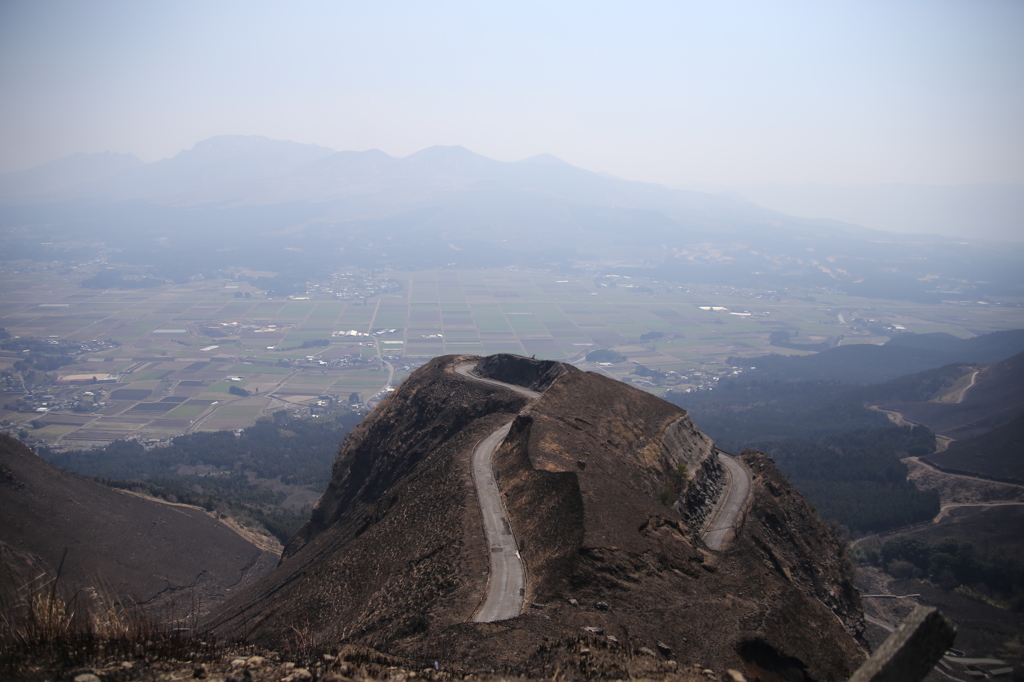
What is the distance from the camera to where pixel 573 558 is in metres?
22.7

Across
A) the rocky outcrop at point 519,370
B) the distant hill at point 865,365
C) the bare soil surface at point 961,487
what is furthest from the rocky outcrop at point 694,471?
the distant hill at point 865,365

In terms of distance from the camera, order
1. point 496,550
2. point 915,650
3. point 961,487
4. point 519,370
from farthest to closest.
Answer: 1. point 961,487
2. point 519,370
3. point 496,550
4. point 915,650

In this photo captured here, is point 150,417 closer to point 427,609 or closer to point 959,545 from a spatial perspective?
point 427,609

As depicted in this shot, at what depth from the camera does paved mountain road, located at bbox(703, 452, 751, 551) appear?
111 feet

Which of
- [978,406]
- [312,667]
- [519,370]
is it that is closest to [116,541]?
[519,370]

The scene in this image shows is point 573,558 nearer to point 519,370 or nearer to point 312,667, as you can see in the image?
point 312,667

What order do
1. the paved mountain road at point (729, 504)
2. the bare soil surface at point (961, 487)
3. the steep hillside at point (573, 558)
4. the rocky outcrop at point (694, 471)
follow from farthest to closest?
the bare soil surface at point (961, 487) < the rocky outcrop at point (694, 471) < the paved mountain road at point (729, 504) < the steep hillside at point (573, 558)

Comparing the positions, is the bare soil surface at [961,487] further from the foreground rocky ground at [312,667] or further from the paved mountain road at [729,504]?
the foreground rocky ground at [312,667]

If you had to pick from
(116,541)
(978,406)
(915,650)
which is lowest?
(978,406)

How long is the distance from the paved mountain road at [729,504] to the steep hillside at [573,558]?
0.48 m

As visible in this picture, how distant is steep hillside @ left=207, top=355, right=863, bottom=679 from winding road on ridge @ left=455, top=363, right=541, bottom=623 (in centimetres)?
37

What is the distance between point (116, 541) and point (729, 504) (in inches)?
1687

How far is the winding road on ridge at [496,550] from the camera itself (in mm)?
21188

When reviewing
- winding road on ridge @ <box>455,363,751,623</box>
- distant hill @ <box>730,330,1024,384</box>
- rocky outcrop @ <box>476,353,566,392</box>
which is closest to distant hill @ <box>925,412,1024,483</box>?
winding road on ridge @ <box>455,363,751,623</box>
